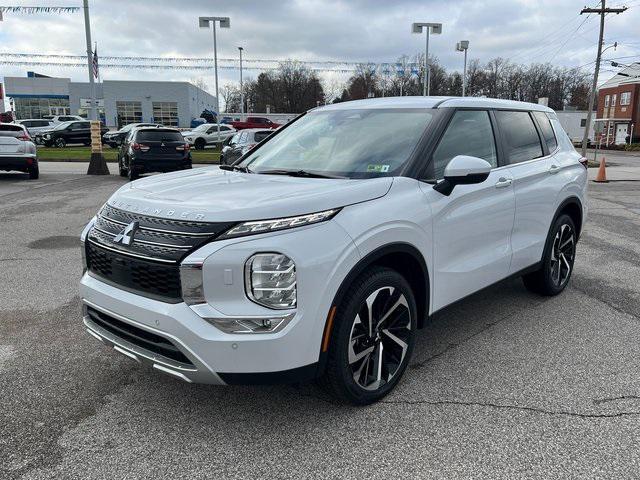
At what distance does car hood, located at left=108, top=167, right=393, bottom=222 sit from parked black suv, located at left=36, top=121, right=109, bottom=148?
36188 mm

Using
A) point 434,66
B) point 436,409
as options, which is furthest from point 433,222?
point 434,66

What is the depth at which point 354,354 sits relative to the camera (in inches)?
118

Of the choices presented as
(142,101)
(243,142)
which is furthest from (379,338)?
(142,101)

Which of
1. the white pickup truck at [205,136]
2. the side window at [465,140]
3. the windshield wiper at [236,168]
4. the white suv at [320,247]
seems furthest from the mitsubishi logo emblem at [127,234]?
the white pickup truck at [205,136]

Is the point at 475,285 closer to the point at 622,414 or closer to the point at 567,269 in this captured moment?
the point at 622,414

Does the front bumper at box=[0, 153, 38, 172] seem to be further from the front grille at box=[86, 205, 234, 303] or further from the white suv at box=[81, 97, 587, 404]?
the front grille at box=[86, 205, 234, 303]

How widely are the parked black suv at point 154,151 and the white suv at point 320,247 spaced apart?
12.2 m

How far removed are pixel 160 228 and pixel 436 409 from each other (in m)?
1.88

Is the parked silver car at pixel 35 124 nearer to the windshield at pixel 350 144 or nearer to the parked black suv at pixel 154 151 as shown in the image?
the parked black suv at pixel 154 151

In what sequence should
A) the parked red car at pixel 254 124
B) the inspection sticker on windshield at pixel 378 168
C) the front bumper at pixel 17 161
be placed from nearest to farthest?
the inspection sticker on windshield at pixel 378 168, the front bumper at pixel 17 161, the parked red car at pixel 254 124

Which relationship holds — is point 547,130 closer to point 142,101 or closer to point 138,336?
point 138,336

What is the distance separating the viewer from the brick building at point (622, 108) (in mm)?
59188

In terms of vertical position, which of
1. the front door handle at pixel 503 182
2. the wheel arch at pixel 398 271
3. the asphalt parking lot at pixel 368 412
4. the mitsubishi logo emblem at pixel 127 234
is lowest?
the asphalt parking lot at pixel 368 412

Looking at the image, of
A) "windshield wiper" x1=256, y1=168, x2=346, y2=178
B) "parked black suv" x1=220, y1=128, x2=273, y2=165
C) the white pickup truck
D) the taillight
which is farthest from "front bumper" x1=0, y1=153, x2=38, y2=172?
the white pickup truck
